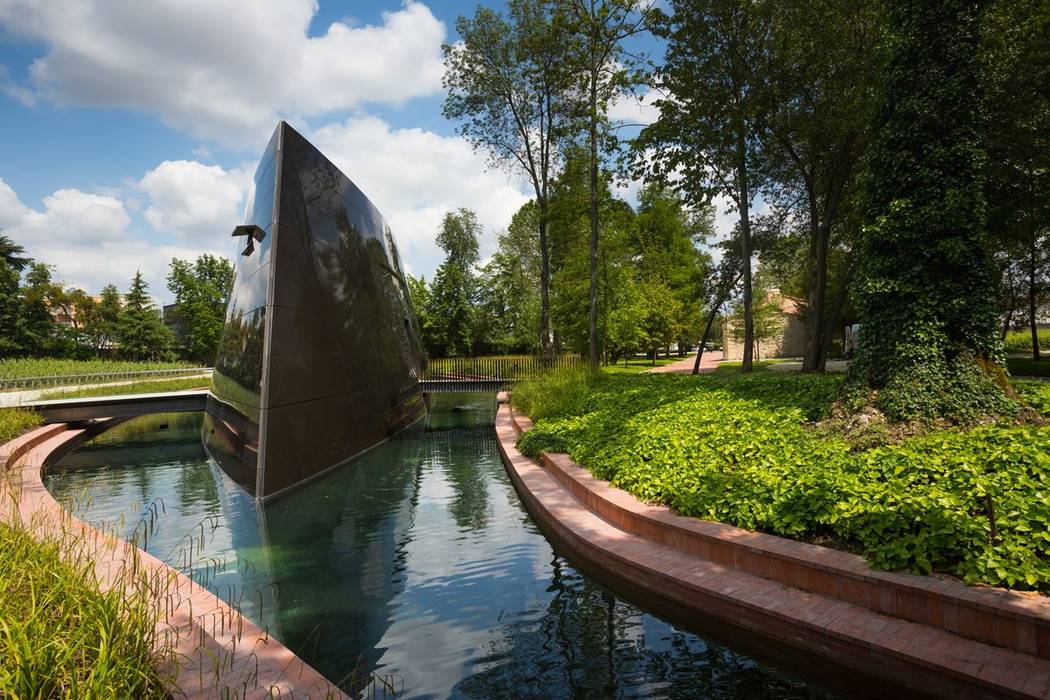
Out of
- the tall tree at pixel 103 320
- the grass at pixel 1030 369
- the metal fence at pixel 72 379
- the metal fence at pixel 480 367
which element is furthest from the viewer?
the tall tree at pixel 103 320

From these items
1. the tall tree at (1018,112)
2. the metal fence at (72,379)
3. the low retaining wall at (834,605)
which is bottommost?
the low retaining wall at (834,605)

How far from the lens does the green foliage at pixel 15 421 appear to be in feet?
40.3

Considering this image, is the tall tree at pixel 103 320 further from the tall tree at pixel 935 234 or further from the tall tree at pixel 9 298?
the tall tree at pixel 935 234

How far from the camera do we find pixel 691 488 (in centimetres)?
609

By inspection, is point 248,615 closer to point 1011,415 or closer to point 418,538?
point 418,538

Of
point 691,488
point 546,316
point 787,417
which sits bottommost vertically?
point 691,488

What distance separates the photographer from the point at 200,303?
51.4m

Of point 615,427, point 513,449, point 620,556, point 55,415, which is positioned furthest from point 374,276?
point 620,556

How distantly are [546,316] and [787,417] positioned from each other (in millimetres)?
17228

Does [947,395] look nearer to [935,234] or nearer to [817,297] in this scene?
[935,234]

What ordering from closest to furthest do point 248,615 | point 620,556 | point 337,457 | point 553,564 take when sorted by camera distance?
point 248,615
point 620,556
point 553,564
point 337,457

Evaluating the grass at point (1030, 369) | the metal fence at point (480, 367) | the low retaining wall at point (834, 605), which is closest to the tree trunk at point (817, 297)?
the grass at point (1030, 369)

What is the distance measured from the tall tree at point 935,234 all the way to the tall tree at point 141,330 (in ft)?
182

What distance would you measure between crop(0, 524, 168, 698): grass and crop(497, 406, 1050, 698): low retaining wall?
375 cm
